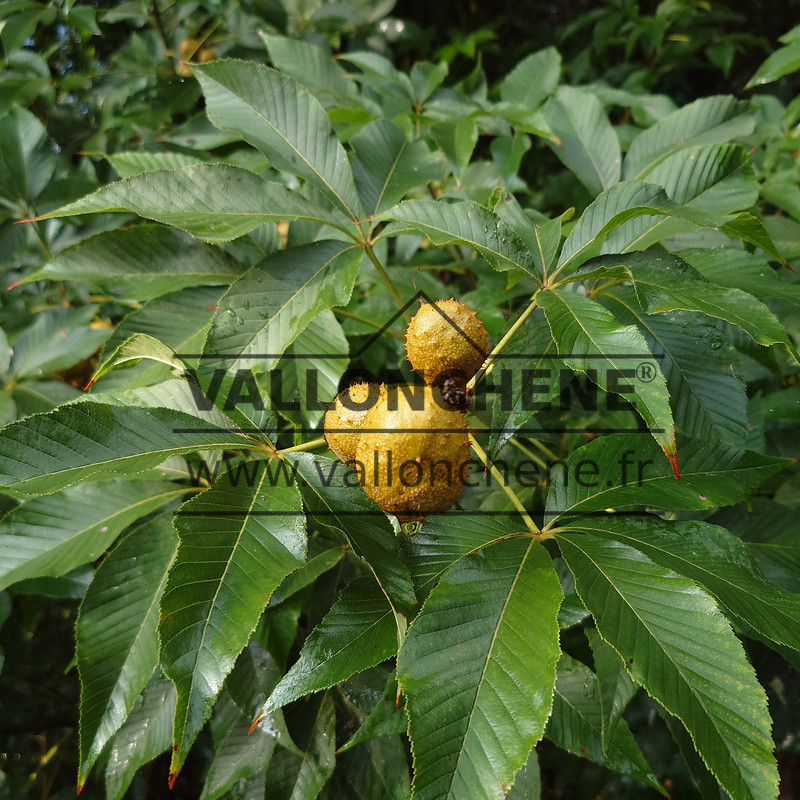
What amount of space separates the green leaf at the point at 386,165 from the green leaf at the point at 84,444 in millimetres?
549

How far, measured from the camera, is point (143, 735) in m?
1.04

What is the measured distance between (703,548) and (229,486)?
658 millimetres

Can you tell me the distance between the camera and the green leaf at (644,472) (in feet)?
2.96

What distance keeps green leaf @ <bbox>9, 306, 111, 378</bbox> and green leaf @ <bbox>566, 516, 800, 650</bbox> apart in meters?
1.23

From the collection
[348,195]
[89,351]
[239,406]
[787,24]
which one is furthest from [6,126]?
[787,24]

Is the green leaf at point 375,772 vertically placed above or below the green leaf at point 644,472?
below

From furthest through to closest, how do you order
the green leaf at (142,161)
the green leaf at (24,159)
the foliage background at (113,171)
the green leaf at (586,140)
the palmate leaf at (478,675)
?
the green leaf at (24,159)
the foliage background at (113,171)
the green leaf at (586,140)
the green leaf at (142,161)
the palmate leaf at (478,675)

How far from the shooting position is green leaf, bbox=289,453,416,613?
2.56 feet

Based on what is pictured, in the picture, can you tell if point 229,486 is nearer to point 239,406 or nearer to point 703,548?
point 239,406

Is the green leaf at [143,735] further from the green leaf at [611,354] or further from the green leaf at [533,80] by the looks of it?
the green leaf at [533,80]

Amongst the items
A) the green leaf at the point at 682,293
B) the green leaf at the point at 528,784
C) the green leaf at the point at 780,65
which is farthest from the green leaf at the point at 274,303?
the green leaf at the point at 780,65

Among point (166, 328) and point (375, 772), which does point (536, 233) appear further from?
point (375, 772)

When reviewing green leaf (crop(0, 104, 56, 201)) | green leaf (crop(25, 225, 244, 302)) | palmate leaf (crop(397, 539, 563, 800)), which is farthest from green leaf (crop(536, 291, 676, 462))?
green leaf (crop(0, 104, 56, 201))

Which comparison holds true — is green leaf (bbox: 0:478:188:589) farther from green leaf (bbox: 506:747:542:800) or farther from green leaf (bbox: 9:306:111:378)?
green leaf (bbox: 506:747:542:800)
